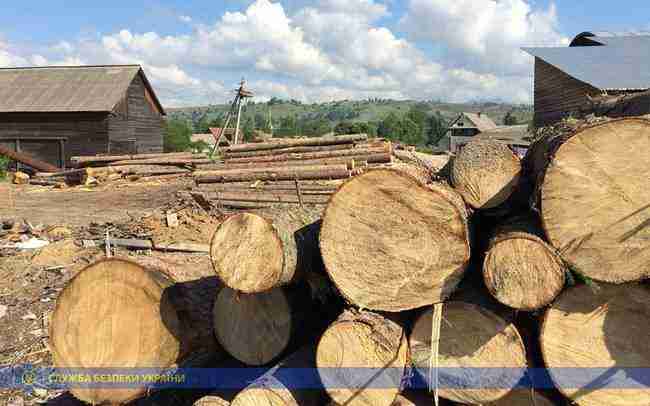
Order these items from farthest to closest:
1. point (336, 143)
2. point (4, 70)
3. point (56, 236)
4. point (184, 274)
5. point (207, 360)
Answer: point (4, 70)
point (336, 143)
point (56, 236)
point (184, 274)
point (207, 360)

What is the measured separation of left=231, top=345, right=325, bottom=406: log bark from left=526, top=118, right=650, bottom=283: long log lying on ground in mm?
1665

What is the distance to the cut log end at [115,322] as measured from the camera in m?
3.23

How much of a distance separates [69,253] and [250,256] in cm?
676

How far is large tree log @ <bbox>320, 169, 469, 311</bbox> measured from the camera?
274 centimetres

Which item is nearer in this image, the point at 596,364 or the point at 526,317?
the point at 596,364

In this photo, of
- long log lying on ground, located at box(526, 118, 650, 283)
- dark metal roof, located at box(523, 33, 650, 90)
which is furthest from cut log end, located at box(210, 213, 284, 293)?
dark metal roof, located at box(523, 33, 650, 90)

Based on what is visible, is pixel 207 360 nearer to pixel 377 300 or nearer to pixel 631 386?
pixel 377 300

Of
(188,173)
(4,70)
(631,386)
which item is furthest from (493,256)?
(4,70)

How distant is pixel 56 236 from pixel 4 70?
77.1 ft

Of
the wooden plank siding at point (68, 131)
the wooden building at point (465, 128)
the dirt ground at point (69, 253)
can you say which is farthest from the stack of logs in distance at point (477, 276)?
the wooden building at point (465, 128)

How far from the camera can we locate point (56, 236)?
9.69 m

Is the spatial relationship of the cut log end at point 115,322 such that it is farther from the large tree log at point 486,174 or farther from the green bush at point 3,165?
the green bush at point 3,165

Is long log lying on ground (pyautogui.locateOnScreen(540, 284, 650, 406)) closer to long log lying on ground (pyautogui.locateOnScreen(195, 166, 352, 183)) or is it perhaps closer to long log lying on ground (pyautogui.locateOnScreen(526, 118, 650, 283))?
long log lying on ground (pyautogui.locateOnScreen(526, 118, 650, 283))

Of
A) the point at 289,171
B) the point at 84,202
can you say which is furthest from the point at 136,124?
the point at 289,171
